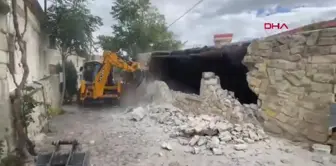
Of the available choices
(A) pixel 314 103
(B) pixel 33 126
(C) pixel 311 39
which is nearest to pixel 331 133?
(A) pixel 314 103

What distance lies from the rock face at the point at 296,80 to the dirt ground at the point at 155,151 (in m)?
0.40

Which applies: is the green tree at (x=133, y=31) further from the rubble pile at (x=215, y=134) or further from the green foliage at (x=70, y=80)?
the rubble pile at (x=215, y=134)

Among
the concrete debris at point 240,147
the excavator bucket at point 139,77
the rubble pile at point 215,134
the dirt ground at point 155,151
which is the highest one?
the excavator bucket at point 139,77

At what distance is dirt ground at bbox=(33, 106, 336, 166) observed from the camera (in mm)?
4582

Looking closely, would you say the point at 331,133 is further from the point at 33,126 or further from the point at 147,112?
the point at 33,126

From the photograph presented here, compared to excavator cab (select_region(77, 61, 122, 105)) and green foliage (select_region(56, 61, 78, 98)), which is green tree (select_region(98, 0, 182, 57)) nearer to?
green foliage (select_region(56, 61, 78, 98))

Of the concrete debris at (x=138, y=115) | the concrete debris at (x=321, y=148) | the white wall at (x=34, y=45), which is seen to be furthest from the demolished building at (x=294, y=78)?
the white wall at (x=34, y=45)

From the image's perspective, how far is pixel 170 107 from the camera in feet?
27.4

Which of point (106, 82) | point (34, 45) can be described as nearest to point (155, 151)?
point (34, 45)

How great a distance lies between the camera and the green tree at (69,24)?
35.7ft

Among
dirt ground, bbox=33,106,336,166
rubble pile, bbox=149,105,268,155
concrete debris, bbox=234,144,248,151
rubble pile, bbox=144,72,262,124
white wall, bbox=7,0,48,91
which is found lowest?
dirt ground, bbox=33,106,336,166

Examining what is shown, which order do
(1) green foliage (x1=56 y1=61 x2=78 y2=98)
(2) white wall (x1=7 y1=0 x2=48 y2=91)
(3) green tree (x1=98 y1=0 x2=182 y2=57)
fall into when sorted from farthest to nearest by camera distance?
(3) green tree (x1=98 y1=0 x2=182 y2=57) < (1) green foliage (x1=56 y1=61 x2=78 y2=98) < (2) white wall (x1=7 y1=0 x2=48 y2=91)

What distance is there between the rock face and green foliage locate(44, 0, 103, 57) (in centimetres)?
730

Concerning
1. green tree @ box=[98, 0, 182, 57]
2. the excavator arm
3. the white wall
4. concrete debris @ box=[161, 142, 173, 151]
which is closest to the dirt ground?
concrete debris @ box=[161, 142, 173, 151]
